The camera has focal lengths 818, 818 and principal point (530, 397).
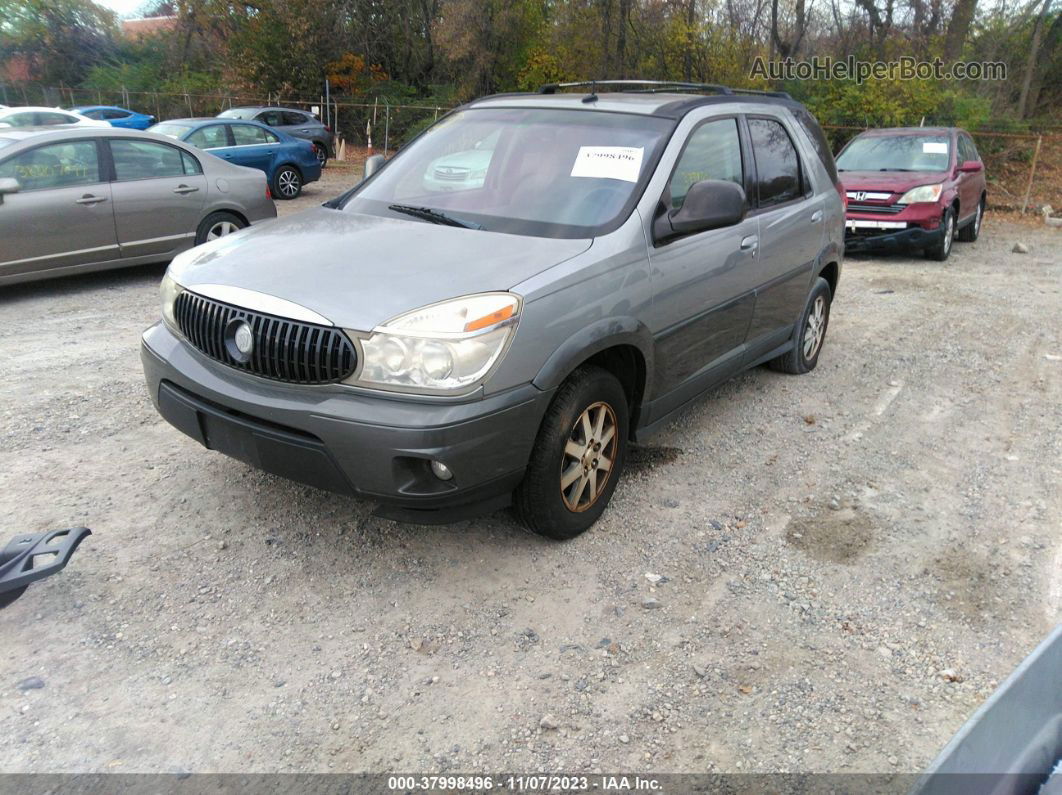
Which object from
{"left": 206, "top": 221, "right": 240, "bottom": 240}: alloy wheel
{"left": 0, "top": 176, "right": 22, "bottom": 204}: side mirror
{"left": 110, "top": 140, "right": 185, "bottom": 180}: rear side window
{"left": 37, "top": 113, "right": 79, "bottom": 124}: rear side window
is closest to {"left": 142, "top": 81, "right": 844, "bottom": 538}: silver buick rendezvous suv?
{"left": 0, "top": 176, "right": 22, "bottom": 204}: side mirror

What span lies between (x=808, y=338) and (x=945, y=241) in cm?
623

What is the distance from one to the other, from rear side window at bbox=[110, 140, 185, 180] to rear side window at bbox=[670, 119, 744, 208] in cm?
594

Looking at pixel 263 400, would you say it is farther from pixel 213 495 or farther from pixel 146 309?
pixel 146 309

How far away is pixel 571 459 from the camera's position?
11.6 ft

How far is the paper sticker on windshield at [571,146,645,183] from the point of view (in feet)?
12.7

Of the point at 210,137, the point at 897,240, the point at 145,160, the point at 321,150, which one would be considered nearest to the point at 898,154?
the point at 897,240

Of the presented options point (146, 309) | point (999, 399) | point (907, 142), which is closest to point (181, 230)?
point (146, 309)

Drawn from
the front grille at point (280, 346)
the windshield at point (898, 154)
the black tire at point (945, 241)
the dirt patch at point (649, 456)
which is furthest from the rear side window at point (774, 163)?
the windshield at point (898, 154)

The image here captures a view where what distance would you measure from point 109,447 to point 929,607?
162 inches

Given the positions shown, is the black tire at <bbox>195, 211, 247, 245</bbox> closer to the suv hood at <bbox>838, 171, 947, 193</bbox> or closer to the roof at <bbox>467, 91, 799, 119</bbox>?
the roof at <bbox>467, 91, 799, 119</bbox>

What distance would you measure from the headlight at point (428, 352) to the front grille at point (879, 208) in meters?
9.13

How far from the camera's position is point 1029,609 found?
3.35 metres

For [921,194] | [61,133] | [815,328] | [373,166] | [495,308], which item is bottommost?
[815,328]

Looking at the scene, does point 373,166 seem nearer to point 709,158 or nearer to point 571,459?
point 709,158
